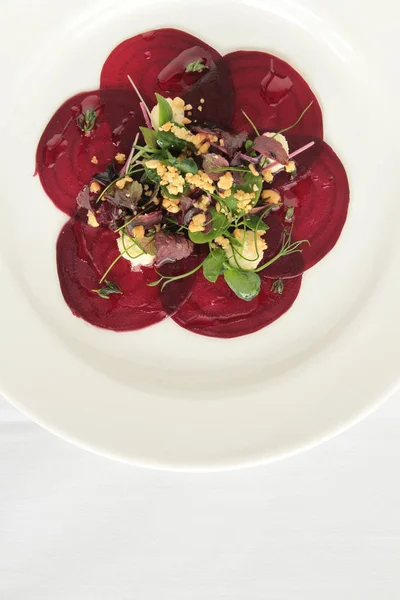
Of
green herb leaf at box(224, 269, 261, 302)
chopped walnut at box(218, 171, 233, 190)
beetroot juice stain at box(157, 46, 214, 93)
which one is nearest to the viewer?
chopped walnut at box(218, 171, 233, 190)

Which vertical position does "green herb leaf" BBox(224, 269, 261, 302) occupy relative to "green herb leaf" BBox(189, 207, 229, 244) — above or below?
below

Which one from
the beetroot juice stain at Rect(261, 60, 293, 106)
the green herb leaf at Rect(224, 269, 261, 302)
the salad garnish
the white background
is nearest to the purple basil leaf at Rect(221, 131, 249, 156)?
the salad garnish

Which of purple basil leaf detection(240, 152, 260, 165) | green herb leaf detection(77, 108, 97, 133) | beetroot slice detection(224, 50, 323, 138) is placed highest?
beetroot slice detection(224, 50, 323, 138)

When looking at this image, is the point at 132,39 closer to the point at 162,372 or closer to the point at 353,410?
the point at 162,372

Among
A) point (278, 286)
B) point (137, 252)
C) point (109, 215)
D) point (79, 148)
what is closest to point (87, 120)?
point (79, 148)

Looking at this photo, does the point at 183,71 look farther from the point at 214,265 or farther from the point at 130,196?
the point at 214,265

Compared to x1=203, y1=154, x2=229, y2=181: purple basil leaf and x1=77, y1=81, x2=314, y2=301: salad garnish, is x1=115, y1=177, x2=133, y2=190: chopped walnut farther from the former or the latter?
x1=203, y1=154, x2=229, y2=181: purple basil leaf
